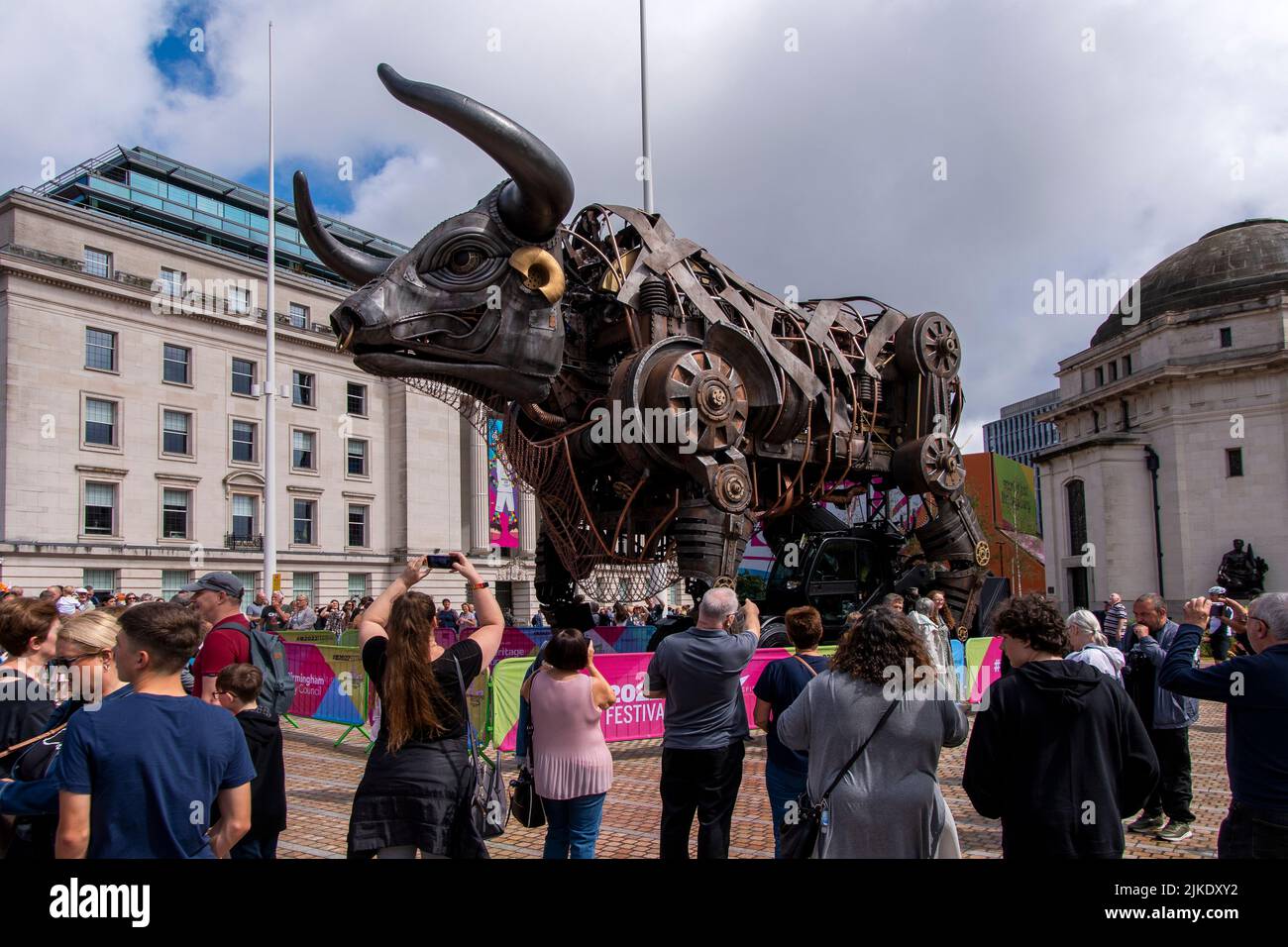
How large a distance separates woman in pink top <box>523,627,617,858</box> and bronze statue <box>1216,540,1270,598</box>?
39.9 m

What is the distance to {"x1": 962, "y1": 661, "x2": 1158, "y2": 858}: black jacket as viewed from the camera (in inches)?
149

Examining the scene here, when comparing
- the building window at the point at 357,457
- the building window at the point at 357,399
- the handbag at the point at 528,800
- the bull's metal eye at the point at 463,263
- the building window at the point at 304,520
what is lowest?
the handbag at the point at 528,800

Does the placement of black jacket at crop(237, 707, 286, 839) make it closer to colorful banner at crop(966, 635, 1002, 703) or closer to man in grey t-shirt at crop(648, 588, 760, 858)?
man in grey t-shirt at crop(648, 588, 760, 858)

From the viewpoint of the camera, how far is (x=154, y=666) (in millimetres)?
3369

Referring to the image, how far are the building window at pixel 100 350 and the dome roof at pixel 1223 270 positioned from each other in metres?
44.9

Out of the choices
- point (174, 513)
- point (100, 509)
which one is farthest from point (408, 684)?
point (174, 513)

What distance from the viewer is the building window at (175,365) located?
41750mm

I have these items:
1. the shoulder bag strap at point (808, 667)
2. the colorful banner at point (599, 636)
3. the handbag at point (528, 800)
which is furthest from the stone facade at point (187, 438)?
the shoulder bag strap at point (808, 667)

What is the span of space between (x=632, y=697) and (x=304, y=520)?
39111mm

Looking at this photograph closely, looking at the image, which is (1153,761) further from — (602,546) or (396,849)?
(602,546)

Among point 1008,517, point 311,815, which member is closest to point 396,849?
point 311,815

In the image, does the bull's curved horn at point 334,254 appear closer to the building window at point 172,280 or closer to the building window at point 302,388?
the building window at point 172,280

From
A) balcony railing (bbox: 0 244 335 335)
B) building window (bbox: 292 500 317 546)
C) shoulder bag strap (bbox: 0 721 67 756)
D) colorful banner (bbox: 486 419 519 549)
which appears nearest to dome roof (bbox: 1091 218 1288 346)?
colorful banner (bbox: 486 419 519 549)
